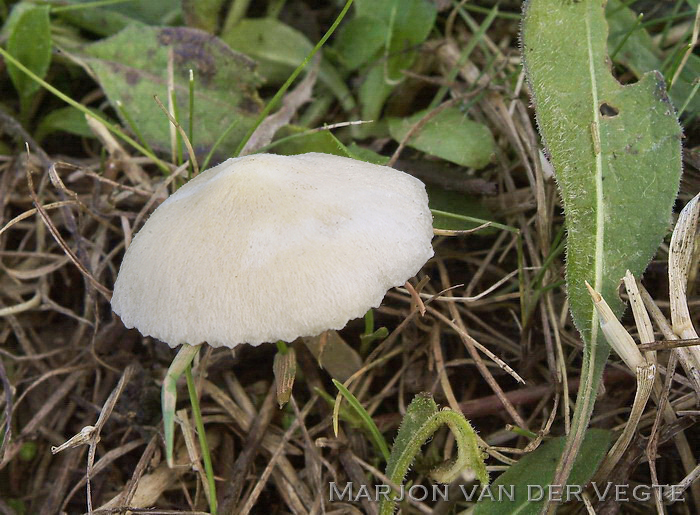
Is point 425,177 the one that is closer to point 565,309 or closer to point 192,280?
point 565,309

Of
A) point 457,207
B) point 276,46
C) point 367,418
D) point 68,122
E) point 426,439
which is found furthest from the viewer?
point 276,46

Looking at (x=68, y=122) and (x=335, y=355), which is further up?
(x=68, y=122)

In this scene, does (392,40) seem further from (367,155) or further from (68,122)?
(68,122)

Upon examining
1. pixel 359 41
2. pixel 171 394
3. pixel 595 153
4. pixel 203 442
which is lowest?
pixel 203 442

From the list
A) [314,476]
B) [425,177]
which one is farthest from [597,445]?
[425,177]

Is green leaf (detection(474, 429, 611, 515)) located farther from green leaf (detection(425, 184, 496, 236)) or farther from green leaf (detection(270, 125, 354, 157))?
green leaf (detection(270, 125, 354, 157))

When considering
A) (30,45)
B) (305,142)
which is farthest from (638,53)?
(30,45)

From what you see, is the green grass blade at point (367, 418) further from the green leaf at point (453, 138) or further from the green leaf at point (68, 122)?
the green leaf at point (68, 122)
